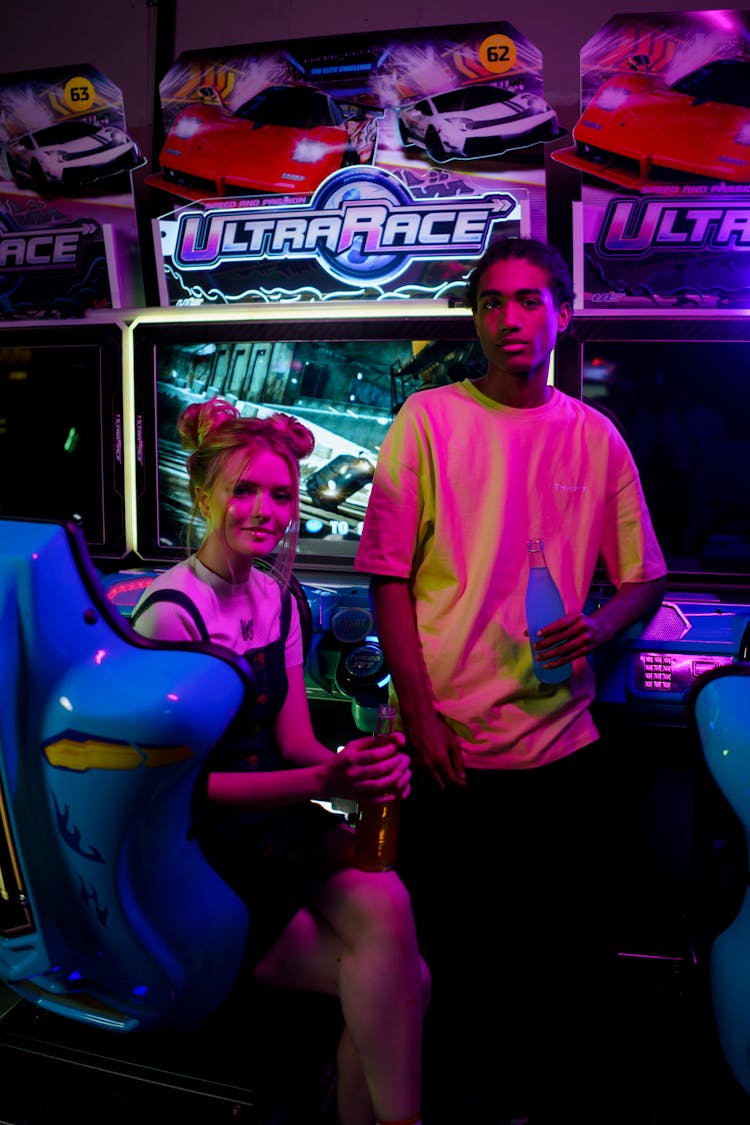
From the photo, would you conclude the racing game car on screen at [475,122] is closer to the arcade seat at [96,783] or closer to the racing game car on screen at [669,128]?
the racing game car on screen at [669,128]

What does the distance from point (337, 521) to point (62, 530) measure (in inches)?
68.4

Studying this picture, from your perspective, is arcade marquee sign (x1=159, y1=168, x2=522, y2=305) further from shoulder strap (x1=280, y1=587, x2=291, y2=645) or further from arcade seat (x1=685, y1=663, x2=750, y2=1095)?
arcade seat (x1=685, y1=663, x2=750, y2=1095)

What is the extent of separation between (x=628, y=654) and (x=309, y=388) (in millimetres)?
1225

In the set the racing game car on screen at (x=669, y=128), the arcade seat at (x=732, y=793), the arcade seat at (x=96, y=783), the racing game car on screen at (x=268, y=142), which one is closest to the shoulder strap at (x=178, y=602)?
the arcade seat at (x=96, y=783)

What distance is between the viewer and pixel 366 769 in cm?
126

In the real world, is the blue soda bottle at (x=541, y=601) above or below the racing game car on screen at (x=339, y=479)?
below

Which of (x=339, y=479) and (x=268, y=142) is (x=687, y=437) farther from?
(x=268, y=142)

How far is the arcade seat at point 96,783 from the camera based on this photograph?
922 millimetres

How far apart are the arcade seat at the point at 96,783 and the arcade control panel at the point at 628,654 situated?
1.08 m

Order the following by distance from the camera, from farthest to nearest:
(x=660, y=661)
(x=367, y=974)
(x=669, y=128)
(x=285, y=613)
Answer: (x=669, y=128), (x=660, y=661), (x=285, y=613), (x=367, y=974)

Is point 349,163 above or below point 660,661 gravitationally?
above

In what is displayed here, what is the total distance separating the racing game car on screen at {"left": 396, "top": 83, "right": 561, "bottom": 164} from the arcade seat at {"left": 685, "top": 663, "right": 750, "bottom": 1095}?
187 cm

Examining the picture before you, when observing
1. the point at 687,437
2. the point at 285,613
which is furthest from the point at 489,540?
the point at 687,437

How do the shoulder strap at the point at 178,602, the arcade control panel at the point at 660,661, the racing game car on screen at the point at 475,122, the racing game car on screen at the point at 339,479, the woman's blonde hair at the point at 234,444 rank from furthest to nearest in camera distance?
1. the racing game car on screen at the point at 339,479
2. the racing game car on screen at the point at 475,122
3. the arcade control panel at the point at 660,661
4. the woman's blonde hair at the point at 234,444
5. the shoulder strap at the point at 178,602
